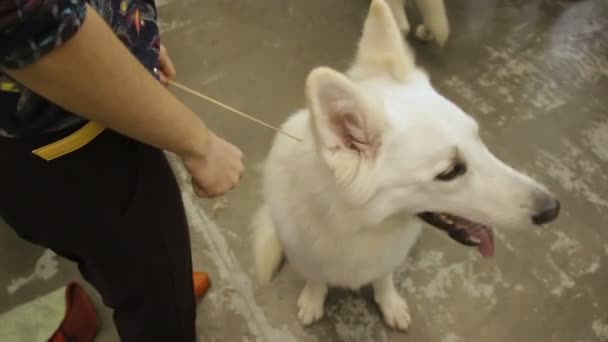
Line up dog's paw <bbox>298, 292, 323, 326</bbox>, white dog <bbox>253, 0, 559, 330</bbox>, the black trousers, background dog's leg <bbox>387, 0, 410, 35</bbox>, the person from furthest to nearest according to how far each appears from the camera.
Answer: background dog's leg <bbox>387, 0, 410, 35</bbox> < dog's paw <bbox>298, 292, 323, 326</bbox> < white dog <bbox>253, 0, 559, 330</bbox> < the black trousers < the person

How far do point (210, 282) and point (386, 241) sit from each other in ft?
2.39

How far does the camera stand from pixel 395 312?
1.62 metres

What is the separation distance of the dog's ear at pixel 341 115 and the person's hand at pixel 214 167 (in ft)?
0.51

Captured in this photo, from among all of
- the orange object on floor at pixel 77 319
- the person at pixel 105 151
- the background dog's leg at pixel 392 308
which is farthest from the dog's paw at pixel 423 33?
the orange object on floor at pixel 77 319

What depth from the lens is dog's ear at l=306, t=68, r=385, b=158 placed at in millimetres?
837

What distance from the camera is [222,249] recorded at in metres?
1.81

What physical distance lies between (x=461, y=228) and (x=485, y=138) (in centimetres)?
104

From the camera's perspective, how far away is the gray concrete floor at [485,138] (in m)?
1.67

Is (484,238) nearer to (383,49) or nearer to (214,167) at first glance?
(383,49)

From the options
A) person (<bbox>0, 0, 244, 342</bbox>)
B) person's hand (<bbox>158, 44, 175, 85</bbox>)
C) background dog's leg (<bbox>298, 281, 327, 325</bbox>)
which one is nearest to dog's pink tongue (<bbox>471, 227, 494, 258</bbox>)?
background dog's leg (<bbox>298, 281, 327, 325</bbox>)

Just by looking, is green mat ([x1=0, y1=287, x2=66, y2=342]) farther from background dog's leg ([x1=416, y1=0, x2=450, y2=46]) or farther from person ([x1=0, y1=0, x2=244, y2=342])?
background dog's leg ([x1=416, y1=0, x2=450, y2=46])

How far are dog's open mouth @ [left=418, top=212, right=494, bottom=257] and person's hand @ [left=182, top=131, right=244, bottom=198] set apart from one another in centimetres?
51

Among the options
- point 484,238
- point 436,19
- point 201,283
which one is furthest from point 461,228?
point 436,19

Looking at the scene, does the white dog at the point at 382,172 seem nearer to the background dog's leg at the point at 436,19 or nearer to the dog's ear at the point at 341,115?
the dog's ear at the point at 341,115
